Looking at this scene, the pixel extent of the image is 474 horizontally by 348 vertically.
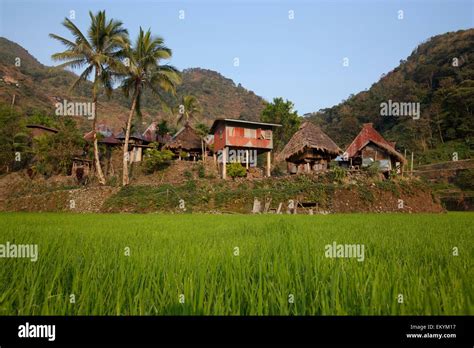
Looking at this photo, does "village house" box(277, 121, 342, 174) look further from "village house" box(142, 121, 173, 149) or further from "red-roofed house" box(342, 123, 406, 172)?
"village house" box(142, 121, 173, 149)

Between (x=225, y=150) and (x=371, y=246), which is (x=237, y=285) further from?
(x=225, y=150)

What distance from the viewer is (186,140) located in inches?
1219

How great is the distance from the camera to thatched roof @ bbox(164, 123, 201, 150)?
29967mm

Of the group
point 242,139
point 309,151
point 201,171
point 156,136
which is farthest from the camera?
point 156,136

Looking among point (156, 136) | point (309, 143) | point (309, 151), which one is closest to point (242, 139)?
point (309, 143)

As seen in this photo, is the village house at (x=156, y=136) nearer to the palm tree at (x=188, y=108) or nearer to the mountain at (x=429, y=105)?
the palm tree at (x=188, y=108)

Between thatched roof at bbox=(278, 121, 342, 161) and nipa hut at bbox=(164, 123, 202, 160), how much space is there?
10034mm

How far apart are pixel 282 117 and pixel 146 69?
1982 centimetres

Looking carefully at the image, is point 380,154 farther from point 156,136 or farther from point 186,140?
point 156,136

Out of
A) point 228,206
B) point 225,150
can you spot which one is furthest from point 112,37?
point 228,206

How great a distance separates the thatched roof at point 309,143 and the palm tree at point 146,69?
1119 cm

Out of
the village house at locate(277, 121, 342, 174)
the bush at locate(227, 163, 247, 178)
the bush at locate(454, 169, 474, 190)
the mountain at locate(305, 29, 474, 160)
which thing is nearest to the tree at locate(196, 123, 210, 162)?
Answer: the bush at locate(227, 163, 247, 178)
